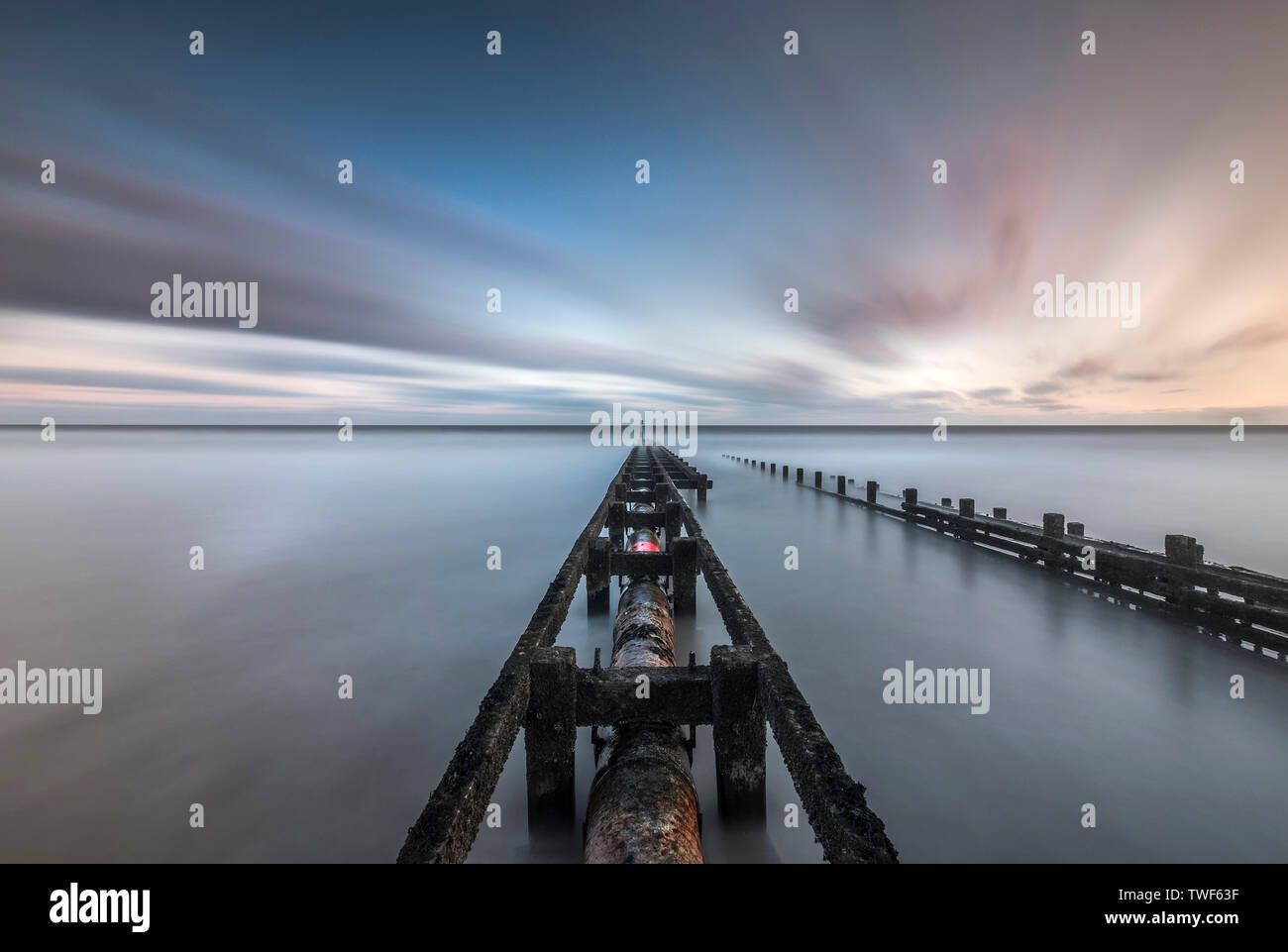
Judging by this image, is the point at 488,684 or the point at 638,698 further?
the point at 488,684

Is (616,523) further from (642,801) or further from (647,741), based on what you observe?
(642,801)

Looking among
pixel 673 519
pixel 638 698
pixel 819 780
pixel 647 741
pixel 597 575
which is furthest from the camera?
pixel 673 519

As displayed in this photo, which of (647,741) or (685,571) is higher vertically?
(685,571)

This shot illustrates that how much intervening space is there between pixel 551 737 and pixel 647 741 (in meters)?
0.64

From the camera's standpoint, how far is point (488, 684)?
23.9 ft

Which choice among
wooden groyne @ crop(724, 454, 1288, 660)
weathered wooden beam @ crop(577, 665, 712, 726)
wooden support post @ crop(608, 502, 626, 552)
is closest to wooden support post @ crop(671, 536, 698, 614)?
wooden support post @ crop(608, 502, 626, 552)

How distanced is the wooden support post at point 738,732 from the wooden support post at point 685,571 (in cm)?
375

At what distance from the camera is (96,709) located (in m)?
6.40

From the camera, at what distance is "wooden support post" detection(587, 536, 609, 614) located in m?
7.39

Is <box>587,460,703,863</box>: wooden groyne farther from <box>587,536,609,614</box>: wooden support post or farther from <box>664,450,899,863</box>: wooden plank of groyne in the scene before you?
<box>587,536,609,614</box>: wooden support post

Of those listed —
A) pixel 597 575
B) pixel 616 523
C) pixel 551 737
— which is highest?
pixel 616 523
